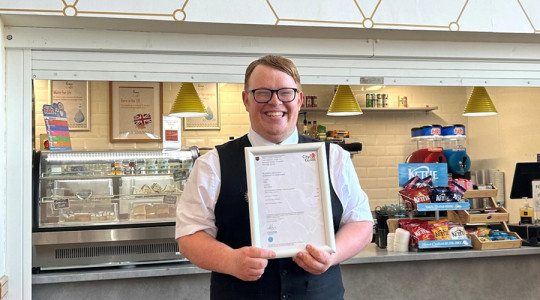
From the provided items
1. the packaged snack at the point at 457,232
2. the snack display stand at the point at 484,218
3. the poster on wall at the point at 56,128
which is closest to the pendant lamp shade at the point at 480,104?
the snack display stand at the point at 484,218

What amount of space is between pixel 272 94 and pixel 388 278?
7.36ft

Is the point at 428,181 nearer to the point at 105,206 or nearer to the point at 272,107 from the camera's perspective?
the point at 105,206

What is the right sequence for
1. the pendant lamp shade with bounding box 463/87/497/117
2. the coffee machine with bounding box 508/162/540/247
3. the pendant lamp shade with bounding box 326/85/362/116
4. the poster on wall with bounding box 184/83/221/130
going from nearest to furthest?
the coffee machine with bounding box 508/162/540/247 → the pendant lamp shade with bounding box 326/85/362/116 → the pendant lamp shade with bounding box 463/87/497/117 → the poster on wall with bounding box 184/83/221/130

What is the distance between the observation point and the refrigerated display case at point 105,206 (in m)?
3.22

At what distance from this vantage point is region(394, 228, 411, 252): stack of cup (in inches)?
141

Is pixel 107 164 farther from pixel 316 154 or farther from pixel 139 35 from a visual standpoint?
pixel 316 154

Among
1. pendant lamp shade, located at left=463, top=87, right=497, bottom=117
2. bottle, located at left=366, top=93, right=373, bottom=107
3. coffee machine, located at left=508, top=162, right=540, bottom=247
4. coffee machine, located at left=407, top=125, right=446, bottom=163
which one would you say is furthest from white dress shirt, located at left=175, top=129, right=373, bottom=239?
bottle, located at left=366, top=93, right=373, bottom=107

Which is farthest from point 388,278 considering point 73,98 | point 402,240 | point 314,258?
point 73,98

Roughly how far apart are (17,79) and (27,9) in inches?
16.5

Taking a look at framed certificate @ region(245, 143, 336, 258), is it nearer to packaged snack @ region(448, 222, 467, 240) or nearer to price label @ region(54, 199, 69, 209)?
price label @ region(54, 199, 69, 209)

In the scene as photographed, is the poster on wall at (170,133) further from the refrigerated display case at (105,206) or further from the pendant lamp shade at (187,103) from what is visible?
the pendant lamp shade at (187,103)

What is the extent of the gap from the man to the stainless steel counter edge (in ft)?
4.86

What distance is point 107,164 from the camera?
11.7 feet

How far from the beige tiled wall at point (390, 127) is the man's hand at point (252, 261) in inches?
183
